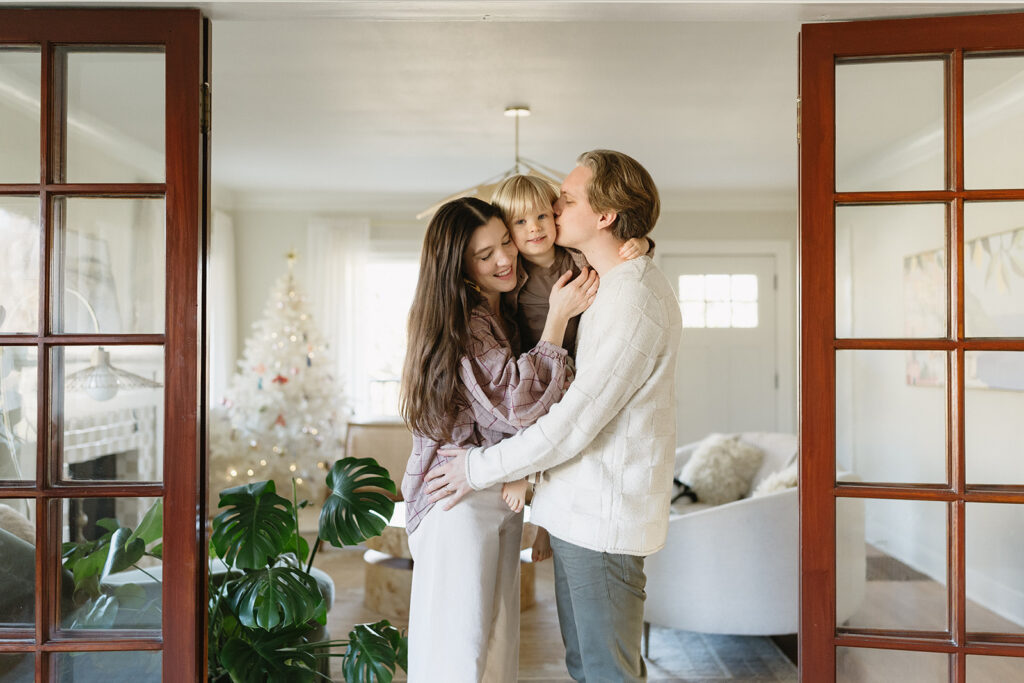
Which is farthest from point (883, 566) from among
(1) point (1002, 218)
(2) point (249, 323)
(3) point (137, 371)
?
(2) point (249, 323)

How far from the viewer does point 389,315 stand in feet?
24.3

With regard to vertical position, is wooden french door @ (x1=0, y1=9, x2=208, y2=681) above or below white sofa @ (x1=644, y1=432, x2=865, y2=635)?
above

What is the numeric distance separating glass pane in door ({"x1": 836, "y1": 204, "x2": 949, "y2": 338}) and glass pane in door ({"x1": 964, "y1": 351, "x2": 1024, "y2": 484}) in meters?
0.13

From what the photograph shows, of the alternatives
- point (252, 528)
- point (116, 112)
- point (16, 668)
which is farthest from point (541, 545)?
point (116, 112)

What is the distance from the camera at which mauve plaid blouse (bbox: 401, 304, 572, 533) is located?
1935 millimetres

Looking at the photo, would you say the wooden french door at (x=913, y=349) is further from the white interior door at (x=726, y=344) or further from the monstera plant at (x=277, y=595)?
the white interior door at (x=726, y=344)

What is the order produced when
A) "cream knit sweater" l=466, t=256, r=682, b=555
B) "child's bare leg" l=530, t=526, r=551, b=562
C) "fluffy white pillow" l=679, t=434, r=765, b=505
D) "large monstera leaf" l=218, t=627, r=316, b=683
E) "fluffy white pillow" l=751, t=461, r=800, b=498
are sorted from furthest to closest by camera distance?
"fluffy white pillow" l=679, t=434, r=765, b=505 < "fluffy white pillow" l=751, t=461, r=800, b=498 < "large monstera leaf" l=218, t=627, r=316, b=683 < "child's bare leg" l=530, t=526, r=551, b=562 < "cream knit sweater" l=466, t=256, r=682, b=555

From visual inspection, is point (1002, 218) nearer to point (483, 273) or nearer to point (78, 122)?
point (483, 273)

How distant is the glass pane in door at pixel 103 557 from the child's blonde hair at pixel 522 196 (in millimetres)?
1085

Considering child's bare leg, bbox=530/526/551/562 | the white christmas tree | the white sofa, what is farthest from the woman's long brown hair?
the white christmas tree

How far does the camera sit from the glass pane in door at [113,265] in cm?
197

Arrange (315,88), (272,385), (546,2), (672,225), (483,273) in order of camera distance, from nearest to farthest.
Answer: (546,2), (483,273), (315,88), (272,385), (672,225)

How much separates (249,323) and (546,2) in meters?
6.05

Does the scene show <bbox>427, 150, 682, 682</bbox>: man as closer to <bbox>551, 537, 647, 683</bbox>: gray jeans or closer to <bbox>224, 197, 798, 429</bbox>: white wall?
<bbox>551, 537, 647, 683</bbox>: gray jeans
